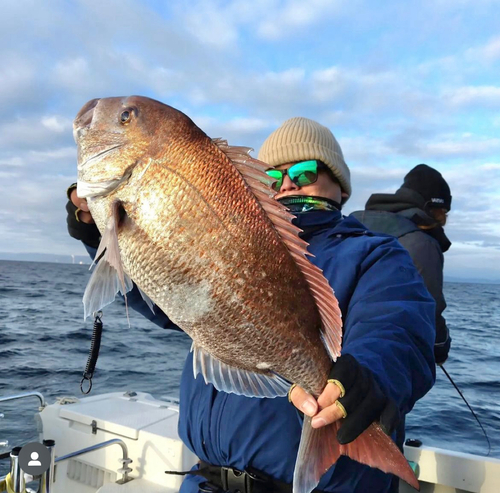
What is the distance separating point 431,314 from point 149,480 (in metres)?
3.67

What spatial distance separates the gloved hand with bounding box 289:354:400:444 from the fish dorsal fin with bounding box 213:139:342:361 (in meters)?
0.17

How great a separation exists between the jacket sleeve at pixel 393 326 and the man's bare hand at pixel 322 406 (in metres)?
0.22

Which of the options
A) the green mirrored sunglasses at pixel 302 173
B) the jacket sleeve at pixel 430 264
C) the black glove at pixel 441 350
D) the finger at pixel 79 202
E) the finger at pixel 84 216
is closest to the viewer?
the finger at pixel 79 202

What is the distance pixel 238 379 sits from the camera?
1.99 meters

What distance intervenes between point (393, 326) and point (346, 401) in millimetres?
522

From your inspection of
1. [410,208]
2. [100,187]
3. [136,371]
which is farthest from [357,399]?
[136,371]

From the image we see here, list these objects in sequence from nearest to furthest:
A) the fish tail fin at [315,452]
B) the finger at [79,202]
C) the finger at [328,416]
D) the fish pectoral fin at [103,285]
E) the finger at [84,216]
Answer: the finger at [328,416] → the fish tail fin at [315,452] → the fish pectoral fin at [103,285] → the finger at [79,202] → the finger at [84,216]

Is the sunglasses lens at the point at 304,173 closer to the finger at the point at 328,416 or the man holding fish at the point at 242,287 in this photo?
the man holding fish at the point at 242,287

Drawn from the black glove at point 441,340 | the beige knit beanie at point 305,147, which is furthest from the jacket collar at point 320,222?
the black glove at point 441,340

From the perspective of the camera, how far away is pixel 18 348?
1588 cm

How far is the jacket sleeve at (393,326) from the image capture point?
194 cm

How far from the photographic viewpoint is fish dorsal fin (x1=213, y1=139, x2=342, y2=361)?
1.90 m

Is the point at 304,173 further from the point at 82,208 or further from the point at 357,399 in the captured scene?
the point at 357,399

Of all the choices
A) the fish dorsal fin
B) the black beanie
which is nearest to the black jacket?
the black beanie
